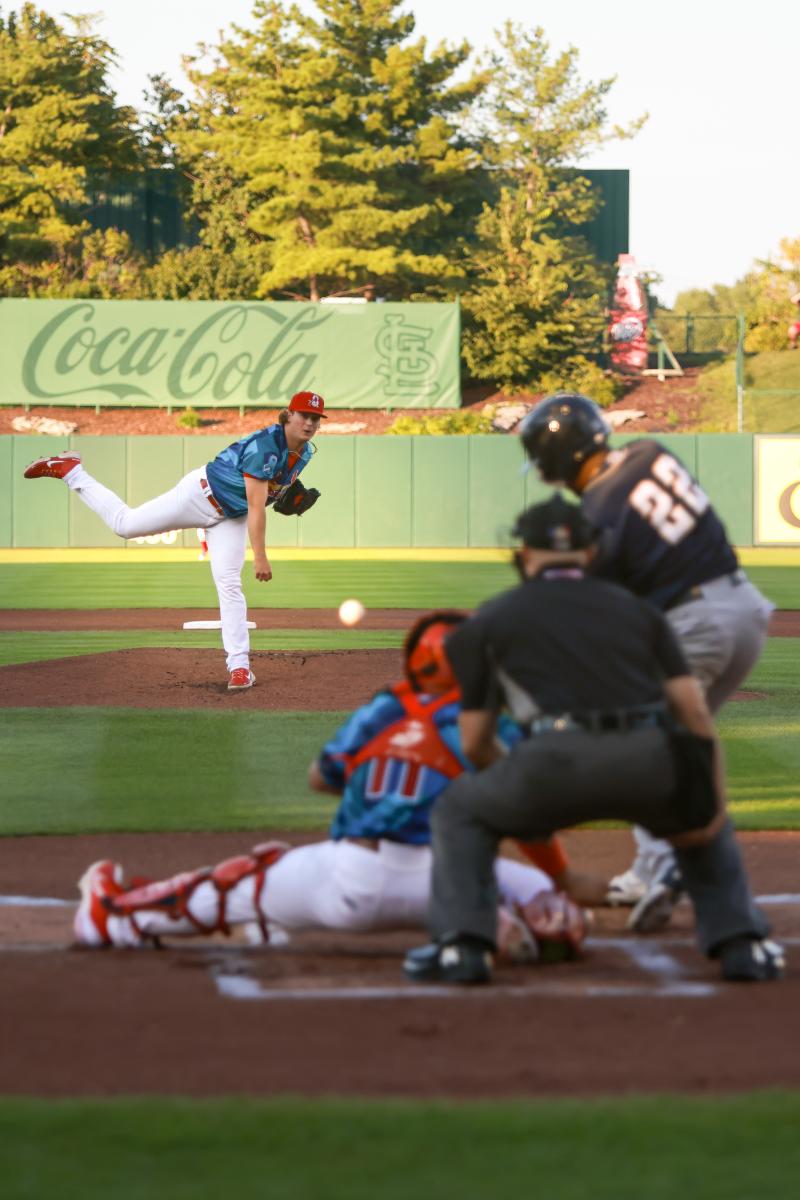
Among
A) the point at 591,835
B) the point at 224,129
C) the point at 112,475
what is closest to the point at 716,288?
the point at 224,129

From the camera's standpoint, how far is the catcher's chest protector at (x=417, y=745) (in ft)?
15.1

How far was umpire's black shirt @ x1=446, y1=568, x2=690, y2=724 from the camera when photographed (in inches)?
166

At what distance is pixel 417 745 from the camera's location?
4.62m

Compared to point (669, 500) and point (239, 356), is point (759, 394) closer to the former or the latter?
point (239, 356)

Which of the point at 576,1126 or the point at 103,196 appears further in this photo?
the point at 103,196

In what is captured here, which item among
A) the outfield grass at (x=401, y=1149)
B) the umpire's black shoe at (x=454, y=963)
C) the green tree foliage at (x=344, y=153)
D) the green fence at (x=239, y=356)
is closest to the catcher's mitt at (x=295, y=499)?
the umpire's black shoe at (x=454, y=963)

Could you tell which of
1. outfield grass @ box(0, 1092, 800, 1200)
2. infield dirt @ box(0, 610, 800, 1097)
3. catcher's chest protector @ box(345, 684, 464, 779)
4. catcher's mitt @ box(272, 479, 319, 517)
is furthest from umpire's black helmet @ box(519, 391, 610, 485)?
catcher's mitt @ box(272, 479, 319, 517)

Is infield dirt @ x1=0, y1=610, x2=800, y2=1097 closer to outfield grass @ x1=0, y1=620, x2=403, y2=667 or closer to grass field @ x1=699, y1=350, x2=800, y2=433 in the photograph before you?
outfield grass @ x1=0, y1=620, x2=403, y2=667

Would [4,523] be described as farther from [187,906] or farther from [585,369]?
[187,906]

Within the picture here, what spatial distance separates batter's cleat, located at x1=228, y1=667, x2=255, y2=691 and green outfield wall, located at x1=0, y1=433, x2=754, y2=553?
24.9 m

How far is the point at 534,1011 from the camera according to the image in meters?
4.16

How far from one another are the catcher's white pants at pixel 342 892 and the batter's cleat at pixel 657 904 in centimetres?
47

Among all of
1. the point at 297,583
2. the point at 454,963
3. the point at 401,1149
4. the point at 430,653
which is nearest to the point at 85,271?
the point at 297,583

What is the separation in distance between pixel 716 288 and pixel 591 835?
110m
